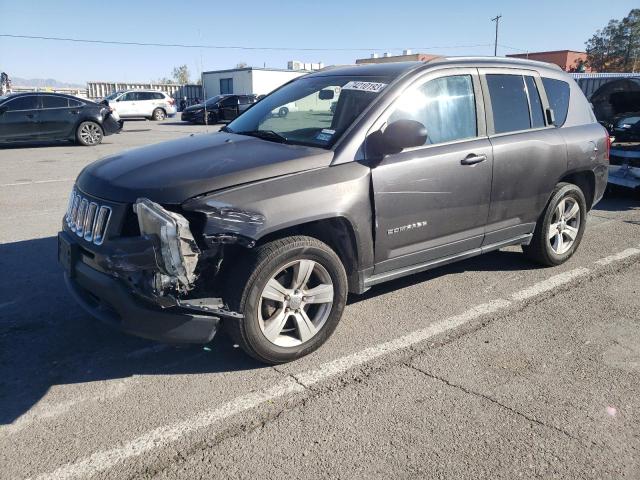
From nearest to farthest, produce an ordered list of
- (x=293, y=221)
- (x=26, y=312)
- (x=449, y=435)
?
(x=449, y=435)
(x=293, y=221)
(x=26, y=312)

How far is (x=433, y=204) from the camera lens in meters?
3.85

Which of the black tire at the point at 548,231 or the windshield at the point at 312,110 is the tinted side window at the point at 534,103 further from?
the windshield at the point at 312,110

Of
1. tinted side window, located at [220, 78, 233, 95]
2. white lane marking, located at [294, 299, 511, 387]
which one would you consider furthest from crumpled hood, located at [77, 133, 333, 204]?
tinted side window, located at [220, 78, 233, 95]

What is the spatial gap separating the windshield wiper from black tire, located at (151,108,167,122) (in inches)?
1032

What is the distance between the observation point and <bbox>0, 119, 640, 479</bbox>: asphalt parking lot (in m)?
2.47

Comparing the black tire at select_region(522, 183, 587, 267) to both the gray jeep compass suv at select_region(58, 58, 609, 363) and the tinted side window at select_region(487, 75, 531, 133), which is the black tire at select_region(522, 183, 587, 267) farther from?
the tinted side window at select_region(487, 75, 531, 133)

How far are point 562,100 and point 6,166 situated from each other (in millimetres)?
10972

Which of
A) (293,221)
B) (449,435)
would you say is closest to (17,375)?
(293,221)

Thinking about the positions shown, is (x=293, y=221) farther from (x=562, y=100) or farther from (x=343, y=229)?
(x=562, y=100)

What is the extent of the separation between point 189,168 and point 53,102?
14037 mm

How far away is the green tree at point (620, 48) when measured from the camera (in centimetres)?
6656

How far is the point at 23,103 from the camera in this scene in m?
14.5

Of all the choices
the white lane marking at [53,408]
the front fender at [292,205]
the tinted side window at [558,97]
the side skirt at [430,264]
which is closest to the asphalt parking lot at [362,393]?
the white lane marking at [53,408]

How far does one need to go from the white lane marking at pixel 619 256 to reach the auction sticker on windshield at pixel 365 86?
10.2 feet
